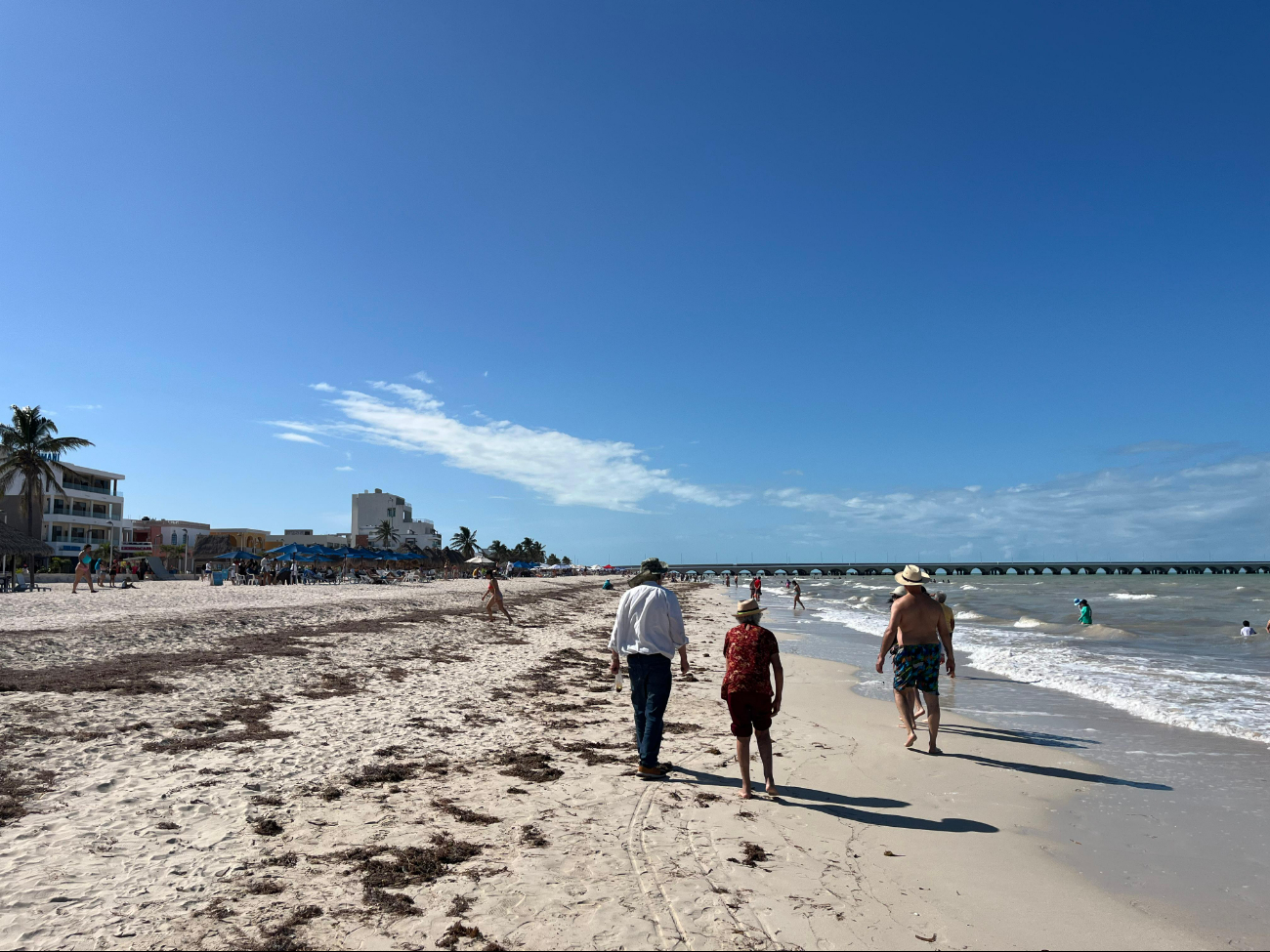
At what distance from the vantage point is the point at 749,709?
5340mm

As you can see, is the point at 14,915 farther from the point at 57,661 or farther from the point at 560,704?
the point at 57,661

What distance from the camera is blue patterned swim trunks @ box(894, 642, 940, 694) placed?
6.75 meters

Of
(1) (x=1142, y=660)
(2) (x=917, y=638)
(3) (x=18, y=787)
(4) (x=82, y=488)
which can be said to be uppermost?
(4) (x=82, y=488)

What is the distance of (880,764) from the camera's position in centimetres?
674

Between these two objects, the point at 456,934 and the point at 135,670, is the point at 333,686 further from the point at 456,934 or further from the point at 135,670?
the point at 456,934

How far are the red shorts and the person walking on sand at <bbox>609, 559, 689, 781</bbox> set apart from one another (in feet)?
1.69

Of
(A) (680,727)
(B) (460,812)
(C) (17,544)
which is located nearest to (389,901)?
(B) (460,812)

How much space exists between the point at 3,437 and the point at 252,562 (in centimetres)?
1585

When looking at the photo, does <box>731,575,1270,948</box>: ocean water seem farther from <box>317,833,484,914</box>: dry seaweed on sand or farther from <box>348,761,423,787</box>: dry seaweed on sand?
<box>348,761,423,787</box>: dry seaweed on sand

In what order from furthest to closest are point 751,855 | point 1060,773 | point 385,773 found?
point 1060,773 < point 385,773 < point 751,855

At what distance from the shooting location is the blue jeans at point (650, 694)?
5.77 meters

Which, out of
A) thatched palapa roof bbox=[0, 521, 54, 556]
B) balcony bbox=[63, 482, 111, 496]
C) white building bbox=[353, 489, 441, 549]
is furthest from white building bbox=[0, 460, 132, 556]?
white building bbox=[353, 489, 441, 549]

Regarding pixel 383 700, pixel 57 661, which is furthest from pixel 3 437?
pixel 383 700

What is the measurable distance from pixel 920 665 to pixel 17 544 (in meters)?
35.0
